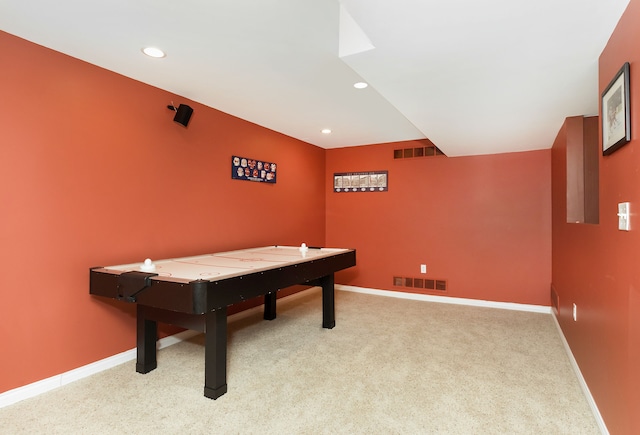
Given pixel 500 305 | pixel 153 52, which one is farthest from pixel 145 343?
pixel 500 305

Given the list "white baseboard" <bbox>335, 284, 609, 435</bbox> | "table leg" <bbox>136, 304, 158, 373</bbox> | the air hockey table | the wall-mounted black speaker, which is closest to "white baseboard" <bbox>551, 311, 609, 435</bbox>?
"white baseboard" <bbox>335, 284, 609, 435</bbox>

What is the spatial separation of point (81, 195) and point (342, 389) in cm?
230

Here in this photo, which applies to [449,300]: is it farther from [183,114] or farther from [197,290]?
[183,114]

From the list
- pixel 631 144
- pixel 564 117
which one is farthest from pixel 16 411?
pixel 564 117

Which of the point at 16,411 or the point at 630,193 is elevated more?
the point at 630,193

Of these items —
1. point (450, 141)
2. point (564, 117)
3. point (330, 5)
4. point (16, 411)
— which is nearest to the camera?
point (330, 5)

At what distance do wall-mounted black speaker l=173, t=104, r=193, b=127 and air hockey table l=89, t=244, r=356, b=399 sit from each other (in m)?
1.25

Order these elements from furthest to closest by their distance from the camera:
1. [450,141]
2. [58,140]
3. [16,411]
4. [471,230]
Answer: [471,230]
[450,141]
[58,140]
[16,411]

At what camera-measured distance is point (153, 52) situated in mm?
2297

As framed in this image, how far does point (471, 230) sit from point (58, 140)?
447cm

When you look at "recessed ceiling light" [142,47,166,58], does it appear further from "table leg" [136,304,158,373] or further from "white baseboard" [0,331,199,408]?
"white baseboard" [0,331,199,408]

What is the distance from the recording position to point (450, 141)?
379 centimetres

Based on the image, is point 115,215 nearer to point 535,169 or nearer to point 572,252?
point 572,252

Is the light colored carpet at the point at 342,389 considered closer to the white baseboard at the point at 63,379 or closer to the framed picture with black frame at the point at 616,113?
the white baseboard at the point at 63,379
